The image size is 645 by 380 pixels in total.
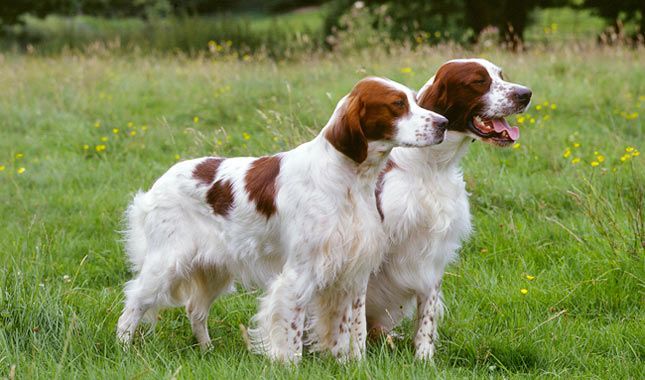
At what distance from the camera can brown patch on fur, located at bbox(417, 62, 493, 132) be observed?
12.3 feet

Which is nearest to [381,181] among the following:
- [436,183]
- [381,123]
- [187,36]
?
[436,183]

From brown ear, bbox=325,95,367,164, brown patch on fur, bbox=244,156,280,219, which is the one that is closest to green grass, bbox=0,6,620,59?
brown patch on fur, bbox=244,156,280,219

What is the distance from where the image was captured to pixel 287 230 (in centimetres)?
355

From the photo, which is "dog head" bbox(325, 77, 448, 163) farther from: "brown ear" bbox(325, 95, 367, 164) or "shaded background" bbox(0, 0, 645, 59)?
"shaded background" bbox(0, 0, 645, 59)

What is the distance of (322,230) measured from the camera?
343cm

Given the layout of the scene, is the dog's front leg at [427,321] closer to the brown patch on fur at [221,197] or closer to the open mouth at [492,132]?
the open mouth at [492,132]

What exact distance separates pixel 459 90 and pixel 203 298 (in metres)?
1.60

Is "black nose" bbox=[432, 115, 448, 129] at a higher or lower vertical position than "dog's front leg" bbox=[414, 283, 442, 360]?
higher

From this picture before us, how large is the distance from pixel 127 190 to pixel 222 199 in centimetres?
260

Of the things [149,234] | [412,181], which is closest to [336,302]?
[412,181]

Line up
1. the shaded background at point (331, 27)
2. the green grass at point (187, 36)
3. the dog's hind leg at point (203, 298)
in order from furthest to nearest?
the green grass at point (187, 36) < the shaded background at point (331, 27) < the dog's hind leg at point (203, 298)

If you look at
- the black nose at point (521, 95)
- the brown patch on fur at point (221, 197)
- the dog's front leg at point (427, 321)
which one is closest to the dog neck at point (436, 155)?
the black nose at point (521, 95)

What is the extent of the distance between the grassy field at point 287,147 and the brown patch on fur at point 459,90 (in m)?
1.06

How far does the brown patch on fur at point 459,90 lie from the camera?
3738 mm
